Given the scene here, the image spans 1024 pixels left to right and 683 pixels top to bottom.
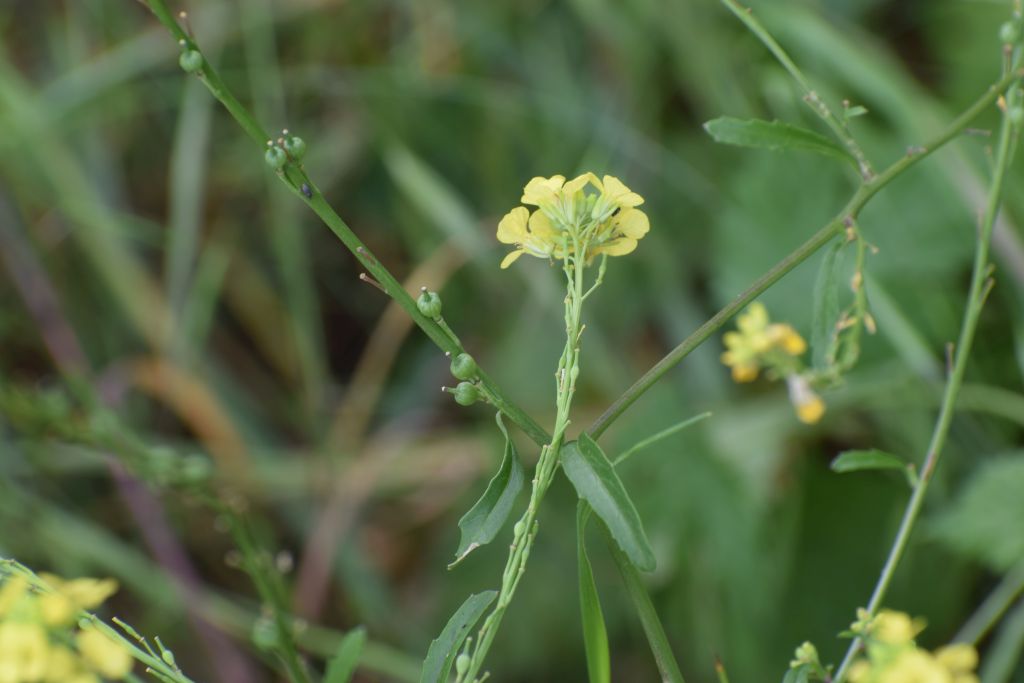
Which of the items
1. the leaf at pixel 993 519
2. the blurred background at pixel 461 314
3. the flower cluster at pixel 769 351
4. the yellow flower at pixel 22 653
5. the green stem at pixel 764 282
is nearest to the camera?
the yellow flower at pixel 22 653

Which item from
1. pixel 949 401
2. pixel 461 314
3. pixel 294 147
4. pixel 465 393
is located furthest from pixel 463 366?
pixel 461 314

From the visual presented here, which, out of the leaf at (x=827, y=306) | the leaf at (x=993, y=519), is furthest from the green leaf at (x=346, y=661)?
the leaf at (x=993, y=519)

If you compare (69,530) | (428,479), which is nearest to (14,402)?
(69,530)

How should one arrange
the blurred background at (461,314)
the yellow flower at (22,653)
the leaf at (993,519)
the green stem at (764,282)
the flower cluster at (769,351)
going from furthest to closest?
the blurred background at (461,314) < the leaf at (993,519) < the flower cluster at (769,351) < the green stem at (764,282) < the yellow flower at (22,653)

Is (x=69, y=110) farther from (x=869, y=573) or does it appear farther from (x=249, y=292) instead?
(x=869, y=573)

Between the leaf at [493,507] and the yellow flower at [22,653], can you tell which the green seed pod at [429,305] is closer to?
the leaf at [493,507]

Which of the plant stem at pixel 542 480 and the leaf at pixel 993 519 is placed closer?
the plant stem at pixel 542 480

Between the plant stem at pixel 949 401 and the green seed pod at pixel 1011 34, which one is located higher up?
the green seed pod at pixel 1011 34
